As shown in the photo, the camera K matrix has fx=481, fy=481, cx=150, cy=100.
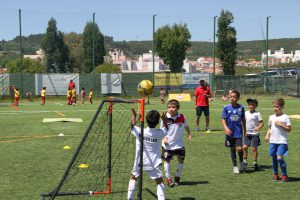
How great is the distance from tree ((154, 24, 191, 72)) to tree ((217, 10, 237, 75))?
37.5m

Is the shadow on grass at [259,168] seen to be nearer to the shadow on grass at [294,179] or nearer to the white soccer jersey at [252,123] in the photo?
the white soccer jersey at [252,123]

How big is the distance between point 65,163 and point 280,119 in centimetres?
538

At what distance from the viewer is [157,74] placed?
4872 centimetres

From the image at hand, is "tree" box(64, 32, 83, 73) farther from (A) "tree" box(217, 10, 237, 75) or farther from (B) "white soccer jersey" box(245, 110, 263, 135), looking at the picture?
(B) "white soccer jersey" box(245, 110, 263, 135)

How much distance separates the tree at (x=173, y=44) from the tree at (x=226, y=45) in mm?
37546

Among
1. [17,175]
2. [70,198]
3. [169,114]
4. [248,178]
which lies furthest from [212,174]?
[17,175]

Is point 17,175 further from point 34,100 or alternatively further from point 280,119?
point 34,100

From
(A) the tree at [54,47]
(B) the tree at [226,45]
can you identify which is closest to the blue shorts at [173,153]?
(B) the tree at [226,45]

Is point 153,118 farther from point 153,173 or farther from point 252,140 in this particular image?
point 252,140

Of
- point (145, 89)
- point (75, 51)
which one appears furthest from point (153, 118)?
point (75, 51)

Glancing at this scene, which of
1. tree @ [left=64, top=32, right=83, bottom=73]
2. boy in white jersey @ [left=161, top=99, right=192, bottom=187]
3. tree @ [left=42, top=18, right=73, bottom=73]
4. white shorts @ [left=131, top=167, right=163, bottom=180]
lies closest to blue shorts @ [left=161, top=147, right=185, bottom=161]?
boy in white jersey @ [left=161, top=99, right=192, bottom=187]

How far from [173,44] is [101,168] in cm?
9752

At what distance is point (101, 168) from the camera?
1133cm

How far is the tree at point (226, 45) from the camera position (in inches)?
2660
